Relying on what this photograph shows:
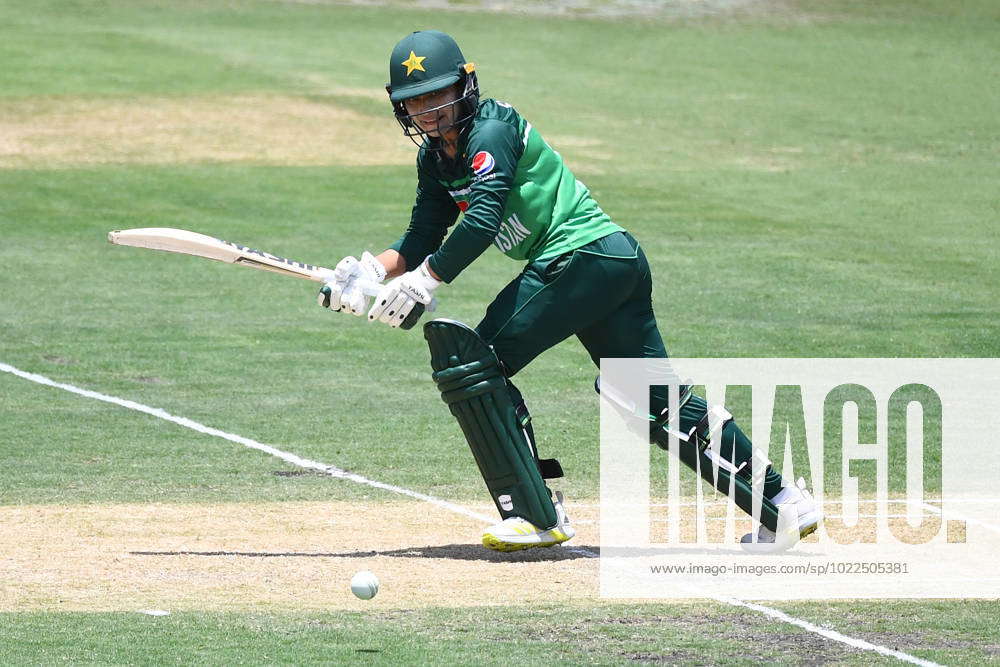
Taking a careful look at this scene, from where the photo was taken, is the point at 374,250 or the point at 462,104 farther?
the point at 374,250

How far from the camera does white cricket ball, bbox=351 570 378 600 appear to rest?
604 centimetres

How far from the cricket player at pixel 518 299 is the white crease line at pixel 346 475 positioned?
2.03 feet

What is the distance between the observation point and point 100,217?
58.6 feet

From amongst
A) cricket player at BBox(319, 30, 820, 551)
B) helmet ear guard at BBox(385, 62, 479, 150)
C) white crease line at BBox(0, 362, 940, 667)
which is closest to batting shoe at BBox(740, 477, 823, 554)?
cricket player at BBox(319, 30, 820, 551)

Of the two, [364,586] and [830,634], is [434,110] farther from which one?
[830,634]

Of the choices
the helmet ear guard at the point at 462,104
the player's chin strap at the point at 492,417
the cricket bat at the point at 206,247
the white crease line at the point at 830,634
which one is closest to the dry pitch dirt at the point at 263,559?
the player's chin strap at the point at 492,417

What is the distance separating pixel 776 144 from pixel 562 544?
1665 cm

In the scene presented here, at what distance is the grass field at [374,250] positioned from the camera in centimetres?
589

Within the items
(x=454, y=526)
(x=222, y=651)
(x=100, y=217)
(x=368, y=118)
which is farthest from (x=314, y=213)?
(x=222, y=651)

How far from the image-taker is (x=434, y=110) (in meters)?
6.70

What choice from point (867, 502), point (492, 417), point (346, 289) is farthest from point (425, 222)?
point (867, 502)

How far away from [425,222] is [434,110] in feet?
2.56

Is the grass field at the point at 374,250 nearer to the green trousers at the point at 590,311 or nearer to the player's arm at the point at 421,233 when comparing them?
the green trousers at the point at 590,311

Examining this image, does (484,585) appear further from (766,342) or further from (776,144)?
(776,144)
